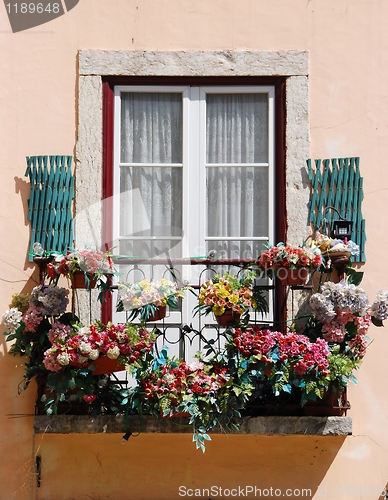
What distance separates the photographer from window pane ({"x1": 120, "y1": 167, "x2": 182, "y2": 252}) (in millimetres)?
6465

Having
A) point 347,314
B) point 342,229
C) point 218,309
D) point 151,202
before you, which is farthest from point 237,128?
point 347,314

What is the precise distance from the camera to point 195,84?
6.53m

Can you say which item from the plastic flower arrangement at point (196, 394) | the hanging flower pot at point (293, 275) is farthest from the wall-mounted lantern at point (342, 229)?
the plastic flower arrangement at point (196, 394)

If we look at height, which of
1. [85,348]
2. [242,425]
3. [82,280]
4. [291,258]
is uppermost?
[291,258]

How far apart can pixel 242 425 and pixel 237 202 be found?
1596 mm

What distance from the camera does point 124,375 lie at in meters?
6.21

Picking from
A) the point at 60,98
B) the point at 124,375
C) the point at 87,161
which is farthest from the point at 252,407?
the point at 60,98

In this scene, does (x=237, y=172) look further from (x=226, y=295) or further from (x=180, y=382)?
(x=180, y=382)

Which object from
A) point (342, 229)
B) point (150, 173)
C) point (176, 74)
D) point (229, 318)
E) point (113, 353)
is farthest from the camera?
point (150, 173)

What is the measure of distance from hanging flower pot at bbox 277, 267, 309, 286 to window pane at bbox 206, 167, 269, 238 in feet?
2.27

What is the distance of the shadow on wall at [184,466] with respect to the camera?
600cm

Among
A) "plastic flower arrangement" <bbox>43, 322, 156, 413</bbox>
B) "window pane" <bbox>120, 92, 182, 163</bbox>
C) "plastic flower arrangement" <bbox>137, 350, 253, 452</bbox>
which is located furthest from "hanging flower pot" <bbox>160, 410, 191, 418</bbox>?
"window pane" <bbox>120, 92, 182, 163</bbox>

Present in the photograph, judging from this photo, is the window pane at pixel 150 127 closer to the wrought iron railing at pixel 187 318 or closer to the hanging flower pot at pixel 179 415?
the wrought iron railing at pixel 187 318

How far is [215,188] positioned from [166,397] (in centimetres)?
165
